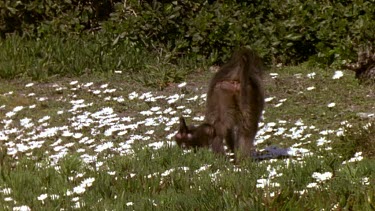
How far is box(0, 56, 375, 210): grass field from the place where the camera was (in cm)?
684

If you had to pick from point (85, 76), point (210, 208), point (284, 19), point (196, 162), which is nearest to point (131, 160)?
point (196, 162)

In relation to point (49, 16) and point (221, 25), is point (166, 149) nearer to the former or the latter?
point (221, 25)

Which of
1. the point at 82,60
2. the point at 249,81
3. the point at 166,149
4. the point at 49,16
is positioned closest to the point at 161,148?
the point at 166,149

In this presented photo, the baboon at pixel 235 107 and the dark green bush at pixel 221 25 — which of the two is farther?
the dark green bush at pixel 221 25

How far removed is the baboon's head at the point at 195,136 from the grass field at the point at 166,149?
1.09ft

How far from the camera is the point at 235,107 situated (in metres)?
9.41

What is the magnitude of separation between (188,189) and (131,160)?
57.2 inches

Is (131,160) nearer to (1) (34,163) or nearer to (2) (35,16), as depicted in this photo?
(1) (34,163)

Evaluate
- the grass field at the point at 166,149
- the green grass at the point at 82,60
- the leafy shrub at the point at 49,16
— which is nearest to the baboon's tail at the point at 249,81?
the grass field at the point at 166,149

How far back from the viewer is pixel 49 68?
1491cm

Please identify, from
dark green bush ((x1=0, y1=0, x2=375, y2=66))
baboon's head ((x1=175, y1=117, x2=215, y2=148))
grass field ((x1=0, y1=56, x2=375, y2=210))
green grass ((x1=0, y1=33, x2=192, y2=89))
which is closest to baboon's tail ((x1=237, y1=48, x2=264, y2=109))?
baboon's head ((x1=175, y1=117, x2=215, y2=148))

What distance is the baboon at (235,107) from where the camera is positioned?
9328 mm

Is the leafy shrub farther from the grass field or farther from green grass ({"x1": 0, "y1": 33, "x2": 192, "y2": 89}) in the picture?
the grass field

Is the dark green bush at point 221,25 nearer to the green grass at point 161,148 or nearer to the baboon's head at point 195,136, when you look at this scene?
the green grass at point 161,148
